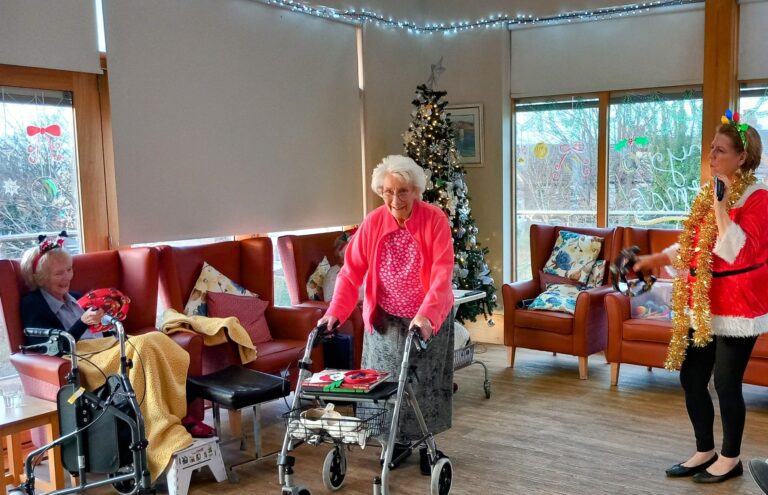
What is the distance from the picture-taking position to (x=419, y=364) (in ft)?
11.7

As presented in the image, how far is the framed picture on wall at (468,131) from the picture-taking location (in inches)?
273

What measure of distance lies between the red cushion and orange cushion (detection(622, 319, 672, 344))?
2415 millimetres

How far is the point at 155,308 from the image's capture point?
14.7ft

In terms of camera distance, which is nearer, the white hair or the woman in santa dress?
the woman in santa dress

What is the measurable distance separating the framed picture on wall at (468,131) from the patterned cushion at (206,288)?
9.40 feet

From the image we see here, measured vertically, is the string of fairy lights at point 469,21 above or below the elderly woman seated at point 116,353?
above

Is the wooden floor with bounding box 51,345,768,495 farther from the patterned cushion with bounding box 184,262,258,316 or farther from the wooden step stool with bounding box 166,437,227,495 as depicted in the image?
the patterned cushion with bounding box 184,262,258,316

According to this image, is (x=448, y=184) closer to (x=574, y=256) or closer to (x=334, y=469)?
(x=574, y=256)

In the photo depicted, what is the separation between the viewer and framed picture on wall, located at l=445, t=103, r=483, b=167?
6.93 m

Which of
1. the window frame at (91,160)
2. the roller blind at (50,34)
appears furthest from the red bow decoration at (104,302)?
the roller blind at (50,34)

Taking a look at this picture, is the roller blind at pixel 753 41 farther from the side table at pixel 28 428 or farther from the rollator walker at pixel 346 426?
the side table at pixel 28 428

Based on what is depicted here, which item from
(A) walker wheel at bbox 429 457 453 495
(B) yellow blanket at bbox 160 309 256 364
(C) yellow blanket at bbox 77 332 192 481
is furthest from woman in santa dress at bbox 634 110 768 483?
(C) yellow blanket at bbox 77 332 192 481

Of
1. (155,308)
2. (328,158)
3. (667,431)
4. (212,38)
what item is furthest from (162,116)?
(667,431)

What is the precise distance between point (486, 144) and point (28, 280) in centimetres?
427
